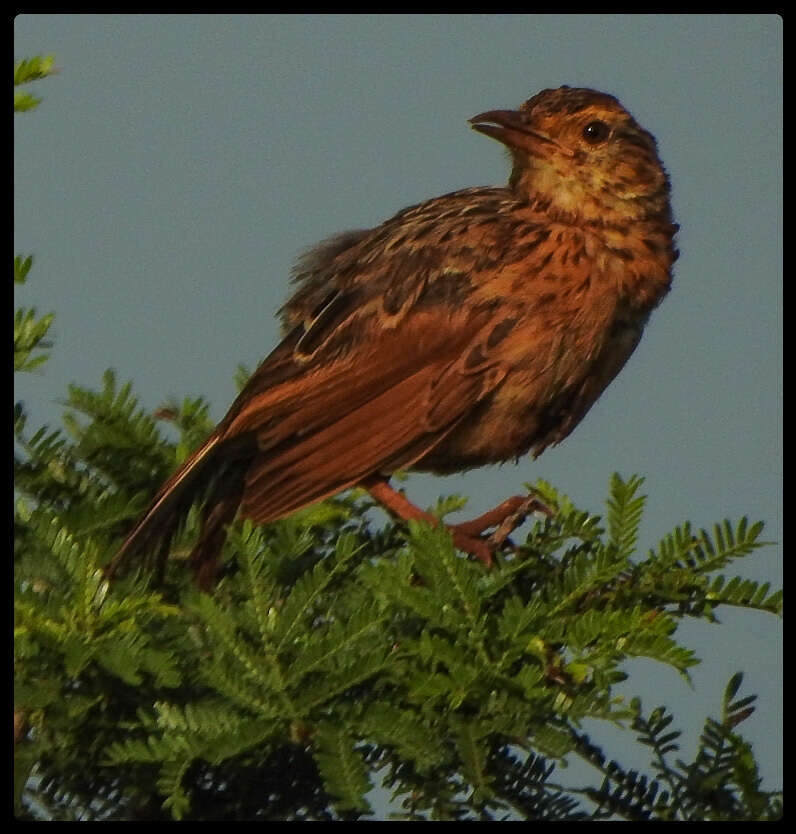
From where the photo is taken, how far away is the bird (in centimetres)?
538

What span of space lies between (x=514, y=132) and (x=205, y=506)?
1884 millimetres

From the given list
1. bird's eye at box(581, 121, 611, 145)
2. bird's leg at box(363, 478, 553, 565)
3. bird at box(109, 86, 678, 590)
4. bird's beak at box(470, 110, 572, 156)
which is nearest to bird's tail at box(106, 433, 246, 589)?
bird at box(109, 86, 678, 590)

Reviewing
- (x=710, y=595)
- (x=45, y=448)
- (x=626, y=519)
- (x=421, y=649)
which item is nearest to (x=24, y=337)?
(x=45, y=448)

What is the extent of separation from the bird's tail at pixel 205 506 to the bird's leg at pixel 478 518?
545mm

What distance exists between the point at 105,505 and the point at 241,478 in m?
0.63

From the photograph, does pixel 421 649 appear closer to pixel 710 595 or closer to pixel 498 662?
pixel 498 662

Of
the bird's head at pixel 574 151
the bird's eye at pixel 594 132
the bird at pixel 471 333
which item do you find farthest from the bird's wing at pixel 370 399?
the bird's eye at pixel 594 132

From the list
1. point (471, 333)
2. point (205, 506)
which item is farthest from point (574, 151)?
point (205, 506)

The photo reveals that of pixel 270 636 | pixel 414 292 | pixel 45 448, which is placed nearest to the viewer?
pixel 270 636

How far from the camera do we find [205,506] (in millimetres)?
5160

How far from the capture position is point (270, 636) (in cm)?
389

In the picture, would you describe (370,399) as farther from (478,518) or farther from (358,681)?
(358,681)

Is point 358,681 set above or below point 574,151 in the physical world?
below

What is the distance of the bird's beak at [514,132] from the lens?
5.80m
